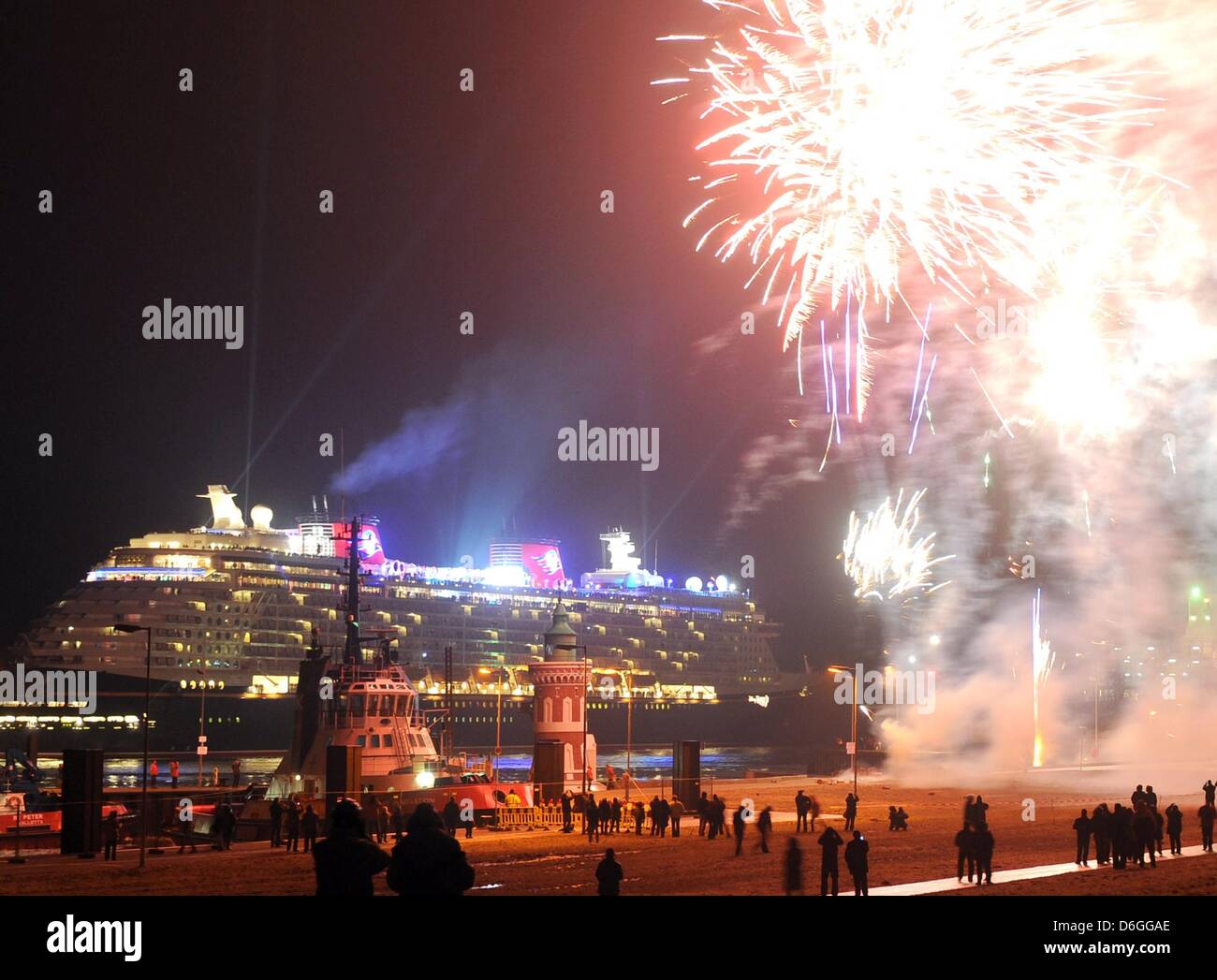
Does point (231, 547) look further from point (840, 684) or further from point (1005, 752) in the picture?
point (1005, 752)

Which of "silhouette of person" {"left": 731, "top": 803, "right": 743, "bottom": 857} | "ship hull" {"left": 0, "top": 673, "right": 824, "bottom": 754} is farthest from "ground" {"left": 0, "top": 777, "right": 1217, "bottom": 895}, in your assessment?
"ship hull" {"left": 0, "top": 673, "right": 824, "bottom": 754}

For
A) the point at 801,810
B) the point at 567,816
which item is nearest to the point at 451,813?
the point at 567,816

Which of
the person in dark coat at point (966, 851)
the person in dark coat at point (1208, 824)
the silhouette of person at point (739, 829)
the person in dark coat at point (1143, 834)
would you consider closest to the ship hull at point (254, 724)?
the silhouette of person at point (739, 829)

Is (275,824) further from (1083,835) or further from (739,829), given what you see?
(1083,835)

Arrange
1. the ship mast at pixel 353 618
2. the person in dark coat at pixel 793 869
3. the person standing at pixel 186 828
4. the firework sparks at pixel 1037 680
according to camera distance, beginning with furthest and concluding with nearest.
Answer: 1. the firework sparks at pixel 1037 680
2. the ship mast at pixel 353 618
3. the person standing at pixel 186 828
4. the person in dark coat at pixel 793 869

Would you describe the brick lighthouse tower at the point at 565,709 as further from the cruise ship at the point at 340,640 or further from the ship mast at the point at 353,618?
the cruise ship at the point at 340,640

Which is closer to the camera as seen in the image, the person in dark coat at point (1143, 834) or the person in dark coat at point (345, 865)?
the person in dark coat at point (345, 865)

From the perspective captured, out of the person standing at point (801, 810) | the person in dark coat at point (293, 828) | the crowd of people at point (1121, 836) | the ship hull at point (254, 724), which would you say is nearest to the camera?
the crowd of people at point (1121, 836)
